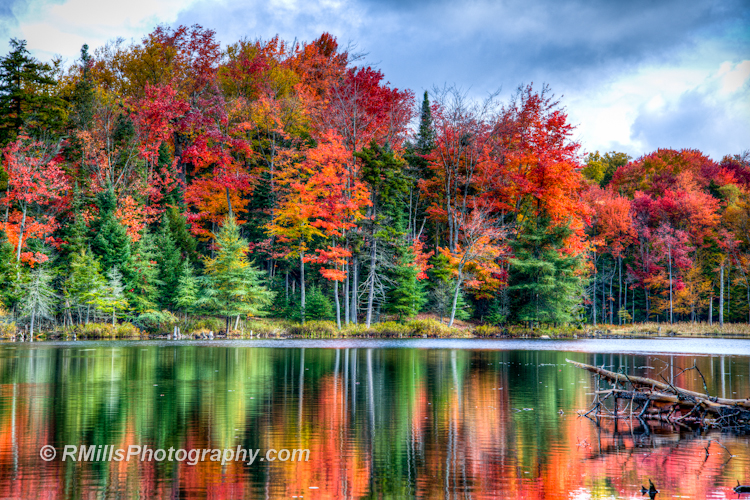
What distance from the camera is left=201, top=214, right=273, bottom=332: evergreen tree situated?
1604 inches

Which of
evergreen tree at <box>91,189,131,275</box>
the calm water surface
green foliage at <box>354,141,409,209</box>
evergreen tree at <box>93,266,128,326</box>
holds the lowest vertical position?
the calm water surface

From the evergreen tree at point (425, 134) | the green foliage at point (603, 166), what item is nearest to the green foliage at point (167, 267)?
the evergreen tree at point (425, 134)

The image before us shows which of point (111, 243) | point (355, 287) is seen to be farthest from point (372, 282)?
point (111, 243)

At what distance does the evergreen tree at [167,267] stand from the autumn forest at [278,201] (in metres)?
0.14

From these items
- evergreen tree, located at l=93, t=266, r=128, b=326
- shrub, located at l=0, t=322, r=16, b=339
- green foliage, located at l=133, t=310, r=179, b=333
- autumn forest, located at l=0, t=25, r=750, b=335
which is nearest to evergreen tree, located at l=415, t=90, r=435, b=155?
autumn forest, located at l=0, t=25, r=750, b=335

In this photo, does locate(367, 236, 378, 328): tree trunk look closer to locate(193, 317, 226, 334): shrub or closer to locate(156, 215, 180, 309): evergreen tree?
locate(193, 317, 226, 334): shrub

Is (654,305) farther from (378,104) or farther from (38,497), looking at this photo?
(38,497)

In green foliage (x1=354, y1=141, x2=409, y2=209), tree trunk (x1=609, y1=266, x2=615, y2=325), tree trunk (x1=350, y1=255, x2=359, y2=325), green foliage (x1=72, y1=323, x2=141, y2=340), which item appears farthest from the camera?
tree trunk (x1=609, y1=266, x2=615, y2=325)

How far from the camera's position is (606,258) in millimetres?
62094

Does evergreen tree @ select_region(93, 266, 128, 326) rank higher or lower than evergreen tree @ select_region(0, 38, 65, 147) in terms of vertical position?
lower

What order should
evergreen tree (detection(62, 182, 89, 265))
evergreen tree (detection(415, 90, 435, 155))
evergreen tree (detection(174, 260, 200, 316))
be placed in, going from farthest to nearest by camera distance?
evergreen tree (detection(415, 90, 435, 155)) → evergreen tree (detection(174, 260, 200, 316)) → evergreen tree (detection(62, 182, 89, 265))

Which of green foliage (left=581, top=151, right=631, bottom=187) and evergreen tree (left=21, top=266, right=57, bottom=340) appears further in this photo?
green foliage (left=581, top=151, right=631, bottom=187)

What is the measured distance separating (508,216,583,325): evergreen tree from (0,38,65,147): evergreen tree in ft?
113

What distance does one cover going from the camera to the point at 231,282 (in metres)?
41.0
